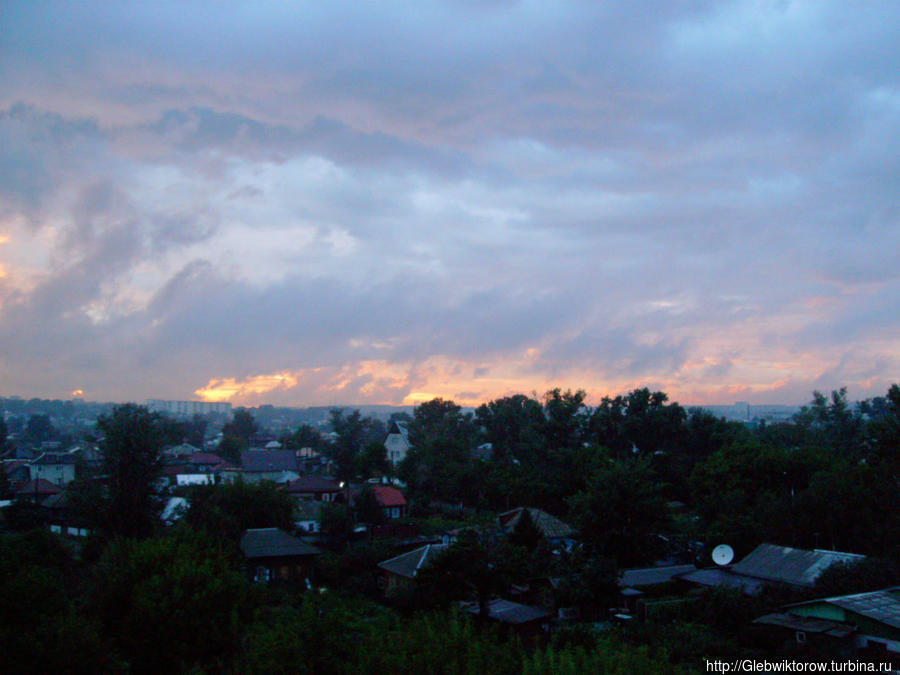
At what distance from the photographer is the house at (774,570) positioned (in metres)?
21.3

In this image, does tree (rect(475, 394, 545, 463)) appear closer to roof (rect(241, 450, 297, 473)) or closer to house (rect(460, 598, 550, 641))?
roof (rect(241, 450, 297, 473))

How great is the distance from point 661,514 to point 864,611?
12.3 m

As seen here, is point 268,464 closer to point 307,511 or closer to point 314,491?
point 314,491

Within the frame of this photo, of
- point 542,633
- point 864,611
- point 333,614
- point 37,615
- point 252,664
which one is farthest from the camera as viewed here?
point 542,633

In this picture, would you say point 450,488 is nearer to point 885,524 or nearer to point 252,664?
point 885,524

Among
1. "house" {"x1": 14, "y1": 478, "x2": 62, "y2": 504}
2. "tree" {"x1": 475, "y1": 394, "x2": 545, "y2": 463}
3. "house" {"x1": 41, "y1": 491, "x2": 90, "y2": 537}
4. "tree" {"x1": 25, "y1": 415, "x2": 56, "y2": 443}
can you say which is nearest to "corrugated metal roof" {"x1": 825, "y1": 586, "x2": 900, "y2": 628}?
"tree" {"x1": 475, "y1": 394, "x2": 545, "y2": 463}

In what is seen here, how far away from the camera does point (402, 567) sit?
26.1 metres

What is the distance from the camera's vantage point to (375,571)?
28.3 metres

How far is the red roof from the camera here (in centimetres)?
3966

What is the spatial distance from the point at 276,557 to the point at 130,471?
8.23 m

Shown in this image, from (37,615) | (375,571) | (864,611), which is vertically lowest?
(375,571)

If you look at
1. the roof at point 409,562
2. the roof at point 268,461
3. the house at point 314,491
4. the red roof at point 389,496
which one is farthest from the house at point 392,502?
the roof at point 268,461

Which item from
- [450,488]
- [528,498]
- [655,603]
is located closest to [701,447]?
[528,498]

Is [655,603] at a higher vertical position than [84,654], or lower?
lower
